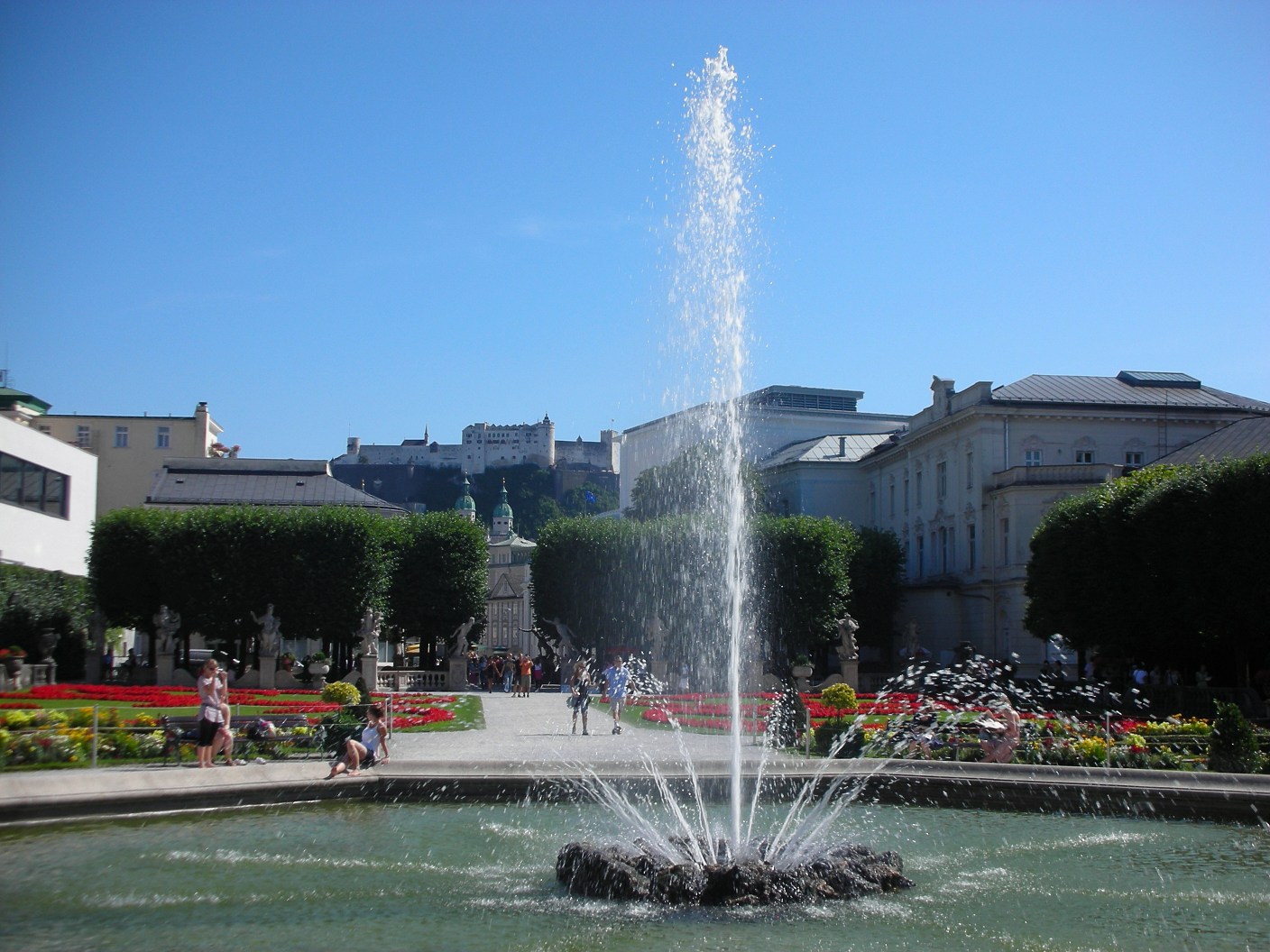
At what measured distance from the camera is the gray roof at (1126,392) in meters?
62.7

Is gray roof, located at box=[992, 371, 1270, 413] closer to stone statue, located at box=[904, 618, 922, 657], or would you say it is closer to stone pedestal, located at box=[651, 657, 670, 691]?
stone statue, located at box=[904, 618, 922, 657]

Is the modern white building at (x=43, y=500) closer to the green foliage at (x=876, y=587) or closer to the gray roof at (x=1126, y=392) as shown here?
the green foliage at (x=876, y=587)

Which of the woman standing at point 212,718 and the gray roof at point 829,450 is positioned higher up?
the gray roof at point 829,450

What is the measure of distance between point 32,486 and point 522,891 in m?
42.8

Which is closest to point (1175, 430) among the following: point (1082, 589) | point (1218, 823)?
point (1082, 589)

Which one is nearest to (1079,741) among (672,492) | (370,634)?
(370,634)

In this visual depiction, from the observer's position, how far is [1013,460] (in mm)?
61562

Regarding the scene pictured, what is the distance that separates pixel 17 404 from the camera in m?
72.6

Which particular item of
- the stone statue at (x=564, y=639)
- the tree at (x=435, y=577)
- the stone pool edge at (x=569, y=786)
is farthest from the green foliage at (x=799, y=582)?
the stone pool edge at (x=569, y=786)

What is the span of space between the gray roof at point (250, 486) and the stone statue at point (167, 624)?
20040 mm

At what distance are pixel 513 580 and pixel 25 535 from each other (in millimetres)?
84519

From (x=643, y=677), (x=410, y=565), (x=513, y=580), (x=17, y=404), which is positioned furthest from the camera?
(x=513, y=580)

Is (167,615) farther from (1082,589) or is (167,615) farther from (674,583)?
(1082,589)

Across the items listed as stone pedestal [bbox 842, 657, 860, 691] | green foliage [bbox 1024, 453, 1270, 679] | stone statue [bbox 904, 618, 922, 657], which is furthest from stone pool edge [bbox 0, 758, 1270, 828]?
stone statue [bbox 904, 618, 922, 657]
